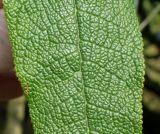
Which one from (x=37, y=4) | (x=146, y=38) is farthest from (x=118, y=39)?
(x=146, y=38)

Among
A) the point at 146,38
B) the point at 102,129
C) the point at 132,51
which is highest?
the point at 146,38

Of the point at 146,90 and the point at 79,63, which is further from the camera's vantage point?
the point at 146,90

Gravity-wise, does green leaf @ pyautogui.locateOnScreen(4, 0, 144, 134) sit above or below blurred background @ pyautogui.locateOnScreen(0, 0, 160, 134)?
below

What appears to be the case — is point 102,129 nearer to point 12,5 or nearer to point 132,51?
point 132,51

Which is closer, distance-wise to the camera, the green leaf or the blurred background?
the green leaf

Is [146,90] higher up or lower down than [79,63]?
higher up
